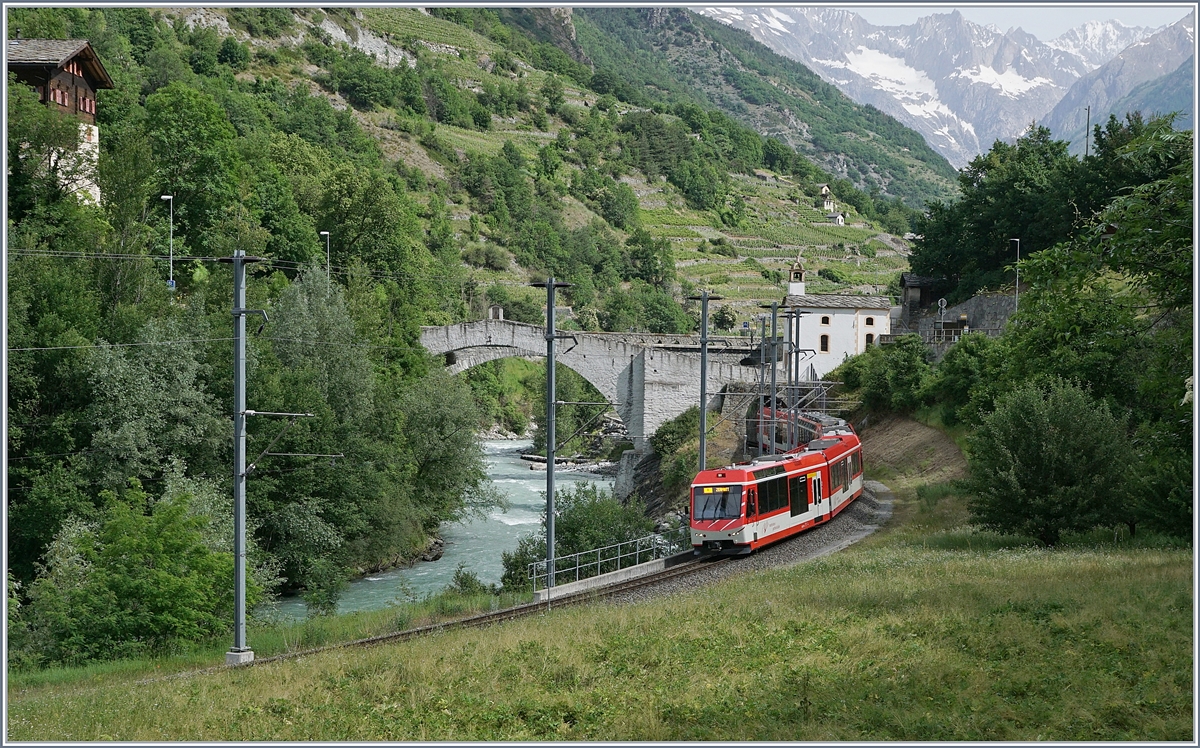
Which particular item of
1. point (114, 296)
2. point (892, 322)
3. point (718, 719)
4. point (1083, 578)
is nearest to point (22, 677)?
point (718, 719)

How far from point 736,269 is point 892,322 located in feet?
147

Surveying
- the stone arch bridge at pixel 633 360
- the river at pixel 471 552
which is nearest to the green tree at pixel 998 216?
the stone arch bridge at pixel 633 360

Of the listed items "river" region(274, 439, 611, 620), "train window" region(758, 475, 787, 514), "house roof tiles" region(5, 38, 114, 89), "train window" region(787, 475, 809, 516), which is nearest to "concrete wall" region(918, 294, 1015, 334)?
"river" region(274, 439, 611, 620)

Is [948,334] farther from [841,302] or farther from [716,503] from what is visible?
[716,503]

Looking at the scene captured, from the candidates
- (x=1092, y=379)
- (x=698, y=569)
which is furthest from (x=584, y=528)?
(x=1092, y=379)

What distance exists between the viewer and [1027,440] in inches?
1029

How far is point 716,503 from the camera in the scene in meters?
27.5

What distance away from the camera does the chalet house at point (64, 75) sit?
4431cm

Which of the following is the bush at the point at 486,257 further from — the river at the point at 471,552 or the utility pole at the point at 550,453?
the utility pole at the point at 550,453

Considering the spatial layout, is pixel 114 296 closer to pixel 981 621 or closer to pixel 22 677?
pixel 22 677

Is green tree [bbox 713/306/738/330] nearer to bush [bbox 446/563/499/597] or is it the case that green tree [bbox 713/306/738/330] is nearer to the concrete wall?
the concrete wall

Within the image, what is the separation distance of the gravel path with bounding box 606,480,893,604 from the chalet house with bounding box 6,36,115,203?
28783mm

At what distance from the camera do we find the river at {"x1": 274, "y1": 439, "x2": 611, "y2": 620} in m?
34.9

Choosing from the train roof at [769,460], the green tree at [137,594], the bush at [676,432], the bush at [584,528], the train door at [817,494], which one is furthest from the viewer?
the bush at [676,432]
